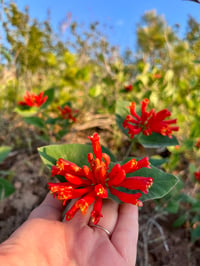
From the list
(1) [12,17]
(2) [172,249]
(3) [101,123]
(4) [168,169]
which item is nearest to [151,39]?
(3) [101,123]

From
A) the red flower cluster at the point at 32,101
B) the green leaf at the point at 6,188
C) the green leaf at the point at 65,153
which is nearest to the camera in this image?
the green leaf at the point at 65,153

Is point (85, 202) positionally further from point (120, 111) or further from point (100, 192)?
point (120, 111)

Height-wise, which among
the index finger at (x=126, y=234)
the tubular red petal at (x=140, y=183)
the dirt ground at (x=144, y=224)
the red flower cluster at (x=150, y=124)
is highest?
the red flower cluster at (x=150, y=124)

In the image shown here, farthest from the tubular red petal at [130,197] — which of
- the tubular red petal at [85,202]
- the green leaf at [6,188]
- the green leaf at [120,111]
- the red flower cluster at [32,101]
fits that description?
the red flower cluster at [32,101]

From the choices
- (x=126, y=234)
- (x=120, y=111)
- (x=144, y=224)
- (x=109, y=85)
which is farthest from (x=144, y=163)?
(x=109, y=85)

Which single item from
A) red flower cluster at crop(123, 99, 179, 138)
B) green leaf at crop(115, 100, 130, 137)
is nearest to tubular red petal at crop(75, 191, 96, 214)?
red flower cluster at crop(123, 99, 179, 138)

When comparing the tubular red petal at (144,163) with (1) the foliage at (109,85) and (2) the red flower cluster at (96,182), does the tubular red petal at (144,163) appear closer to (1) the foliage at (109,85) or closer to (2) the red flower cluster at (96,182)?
(2) the red flower cluster at (96,182)
